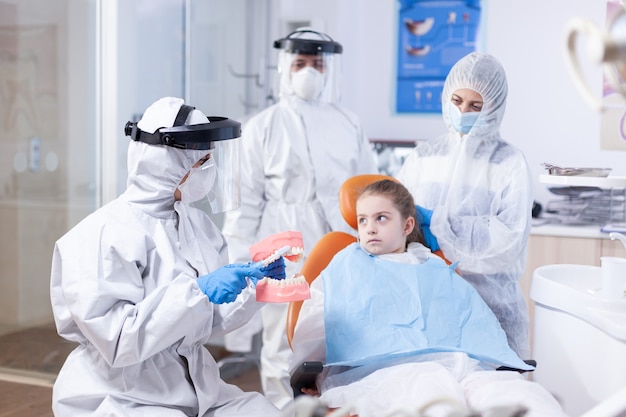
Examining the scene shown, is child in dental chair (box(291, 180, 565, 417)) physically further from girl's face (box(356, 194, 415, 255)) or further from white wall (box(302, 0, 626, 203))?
white wall (box(302, 0, 626, 203))

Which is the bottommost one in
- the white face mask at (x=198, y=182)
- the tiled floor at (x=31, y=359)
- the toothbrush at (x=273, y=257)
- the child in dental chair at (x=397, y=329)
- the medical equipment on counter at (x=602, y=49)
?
→ the tiled floor at (x=31, y=359)

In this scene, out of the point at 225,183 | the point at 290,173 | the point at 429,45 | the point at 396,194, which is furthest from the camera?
the point at 429,45

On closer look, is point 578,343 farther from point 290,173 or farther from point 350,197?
point 290,173

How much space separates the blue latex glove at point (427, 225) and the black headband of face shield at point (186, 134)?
0.73 metres

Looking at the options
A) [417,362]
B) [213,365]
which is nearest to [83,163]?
[213,365]

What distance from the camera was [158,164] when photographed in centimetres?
187

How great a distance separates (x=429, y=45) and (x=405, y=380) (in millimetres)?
2736

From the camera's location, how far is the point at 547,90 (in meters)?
3.91

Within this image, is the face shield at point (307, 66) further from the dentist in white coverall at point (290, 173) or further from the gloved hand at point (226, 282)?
the gloved hand at point (226, 282)

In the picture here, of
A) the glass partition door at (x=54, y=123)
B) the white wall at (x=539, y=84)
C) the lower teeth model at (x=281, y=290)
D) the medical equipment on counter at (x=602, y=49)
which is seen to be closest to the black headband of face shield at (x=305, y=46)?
the glass partition door at (x=54, y=123)

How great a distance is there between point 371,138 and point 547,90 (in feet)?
3.25

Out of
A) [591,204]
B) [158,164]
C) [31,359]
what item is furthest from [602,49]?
[31,359]

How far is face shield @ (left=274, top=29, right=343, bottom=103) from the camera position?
3.31m

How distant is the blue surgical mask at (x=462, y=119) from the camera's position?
2.44 m
